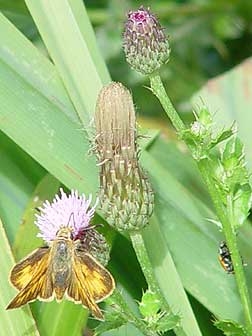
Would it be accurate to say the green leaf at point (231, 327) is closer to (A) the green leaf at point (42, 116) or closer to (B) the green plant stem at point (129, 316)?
(B) the green plant stem at point (129, 316)

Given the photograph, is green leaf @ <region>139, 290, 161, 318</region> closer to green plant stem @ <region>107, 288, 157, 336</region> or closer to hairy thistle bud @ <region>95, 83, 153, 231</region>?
green plant stem @ <region>107, 288, 157, 336</region>

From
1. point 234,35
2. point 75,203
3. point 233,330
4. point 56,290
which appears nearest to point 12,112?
point 75,203

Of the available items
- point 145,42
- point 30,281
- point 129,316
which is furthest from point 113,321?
point 145,42

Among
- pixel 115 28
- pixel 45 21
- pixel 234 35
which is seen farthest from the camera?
pixel 234 35

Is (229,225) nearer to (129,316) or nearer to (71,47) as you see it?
(129,316)

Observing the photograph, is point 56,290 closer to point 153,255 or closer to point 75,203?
point 75,203

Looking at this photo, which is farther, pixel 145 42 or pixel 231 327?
pixel 145 42
